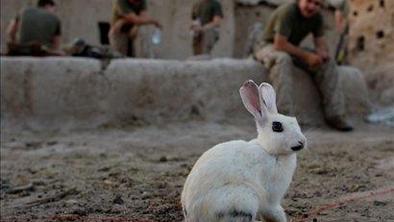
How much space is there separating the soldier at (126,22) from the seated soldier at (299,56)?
1.61m

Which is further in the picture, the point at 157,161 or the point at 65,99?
the point at 65,99

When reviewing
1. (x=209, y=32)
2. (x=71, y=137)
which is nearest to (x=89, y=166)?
(x=71, y=137)

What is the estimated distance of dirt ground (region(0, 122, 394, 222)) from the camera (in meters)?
3.64

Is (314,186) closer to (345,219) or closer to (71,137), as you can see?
(345,219)

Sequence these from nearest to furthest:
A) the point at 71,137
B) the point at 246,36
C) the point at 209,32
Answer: the point at 71,137 → the point at 209,32 → the point at 246,36

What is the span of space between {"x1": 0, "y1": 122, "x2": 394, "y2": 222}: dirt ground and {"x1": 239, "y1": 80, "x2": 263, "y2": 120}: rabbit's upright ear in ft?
2.29

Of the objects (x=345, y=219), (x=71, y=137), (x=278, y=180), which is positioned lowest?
(x=71, y=137)

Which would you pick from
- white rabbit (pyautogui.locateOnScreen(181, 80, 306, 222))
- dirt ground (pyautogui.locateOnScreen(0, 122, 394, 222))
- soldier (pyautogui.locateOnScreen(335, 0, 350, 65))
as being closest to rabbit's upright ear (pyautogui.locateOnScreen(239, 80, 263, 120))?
white rabbit (pyautogui.locateOnScreen(181, 80, 306, 222))

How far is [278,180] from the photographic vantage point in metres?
2.74

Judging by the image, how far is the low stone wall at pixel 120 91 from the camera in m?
7.36

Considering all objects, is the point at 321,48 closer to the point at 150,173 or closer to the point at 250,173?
the point at 150,173

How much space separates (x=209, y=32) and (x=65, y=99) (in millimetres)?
3253

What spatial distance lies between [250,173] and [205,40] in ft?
24.8

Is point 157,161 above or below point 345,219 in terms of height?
below
